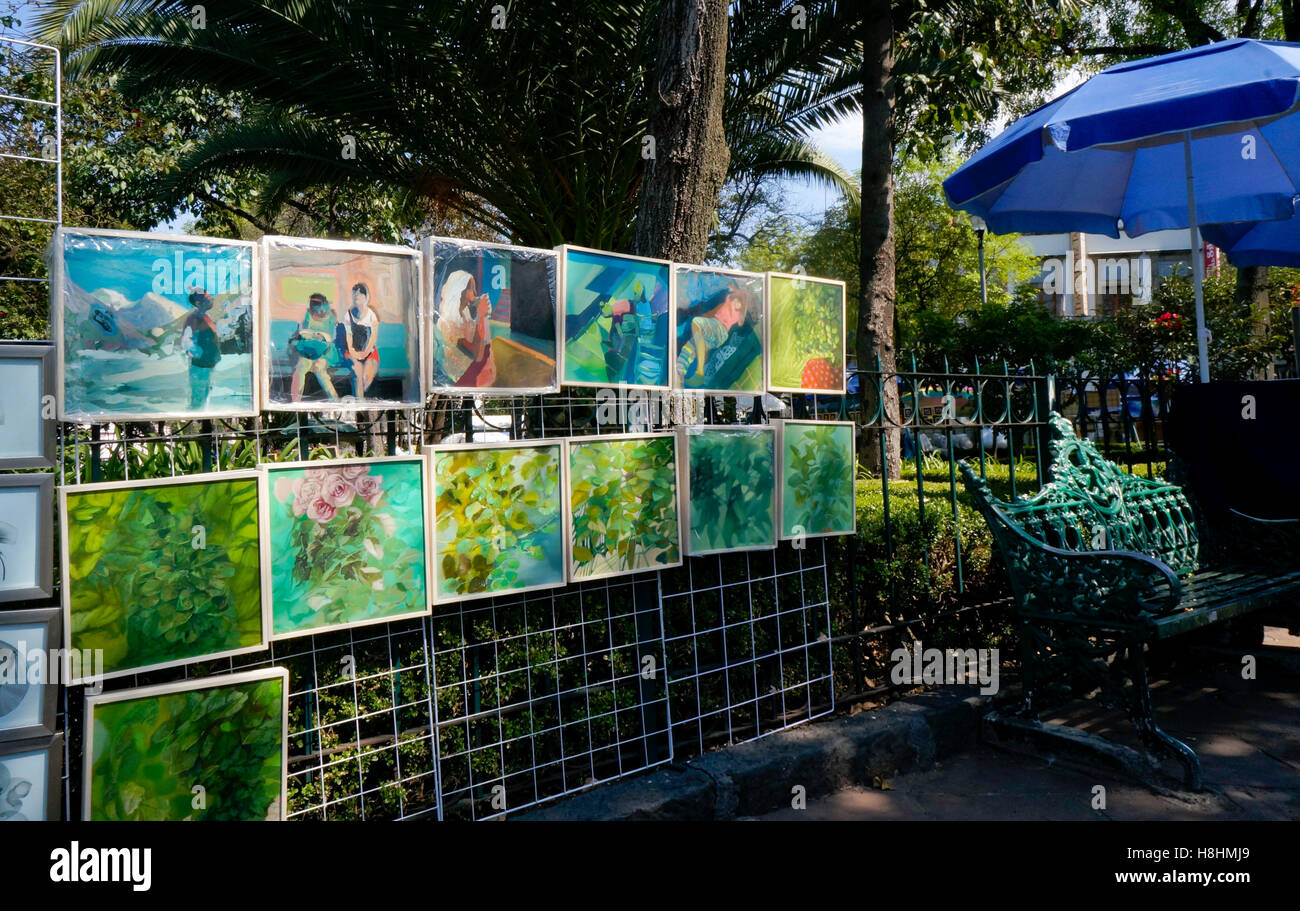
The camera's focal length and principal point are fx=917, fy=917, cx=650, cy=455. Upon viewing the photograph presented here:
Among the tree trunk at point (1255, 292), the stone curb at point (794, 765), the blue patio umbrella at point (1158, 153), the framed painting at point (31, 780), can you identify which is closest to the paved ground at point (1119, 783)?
the stone curb at point (794, 765)

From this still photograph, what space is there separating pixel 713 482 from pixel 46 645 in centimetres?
219

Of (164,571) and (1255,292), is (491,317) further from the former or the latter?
(1255,292)

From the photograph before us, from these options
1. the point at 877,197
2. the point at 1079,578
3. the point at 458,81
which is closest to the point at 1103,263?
the point at 877,197

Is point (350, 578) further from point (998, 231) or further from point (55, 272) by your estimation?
point (998, 231)

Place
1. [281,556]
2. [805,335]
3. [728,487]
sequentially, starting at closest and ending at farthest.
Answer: [281,556] < [728,487] < [805,335]

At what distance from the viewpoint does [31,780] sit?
2225mm

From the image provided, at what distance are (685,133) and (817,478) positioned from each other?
166 cm

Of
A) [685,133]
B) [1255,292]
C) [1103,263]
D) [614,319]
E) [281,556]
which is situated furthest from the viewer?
[1103,263]

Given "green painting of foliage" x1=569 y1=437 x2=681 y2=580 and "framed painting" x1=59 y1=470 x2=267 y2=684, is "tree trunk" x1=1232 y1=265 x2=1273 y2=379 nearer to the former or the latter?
"green painting of foliage" x1=569 y1=437 x2=681 y2=580

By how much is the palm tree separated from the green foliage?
6.36 meters

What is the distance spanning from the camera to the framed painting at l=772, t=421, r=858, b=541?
3.74 metres

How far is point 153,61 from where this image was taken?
27.3 feet

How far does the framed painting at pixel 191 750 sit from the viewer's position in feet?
7.55

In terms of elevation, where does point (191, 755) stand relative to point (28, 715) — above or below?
below
